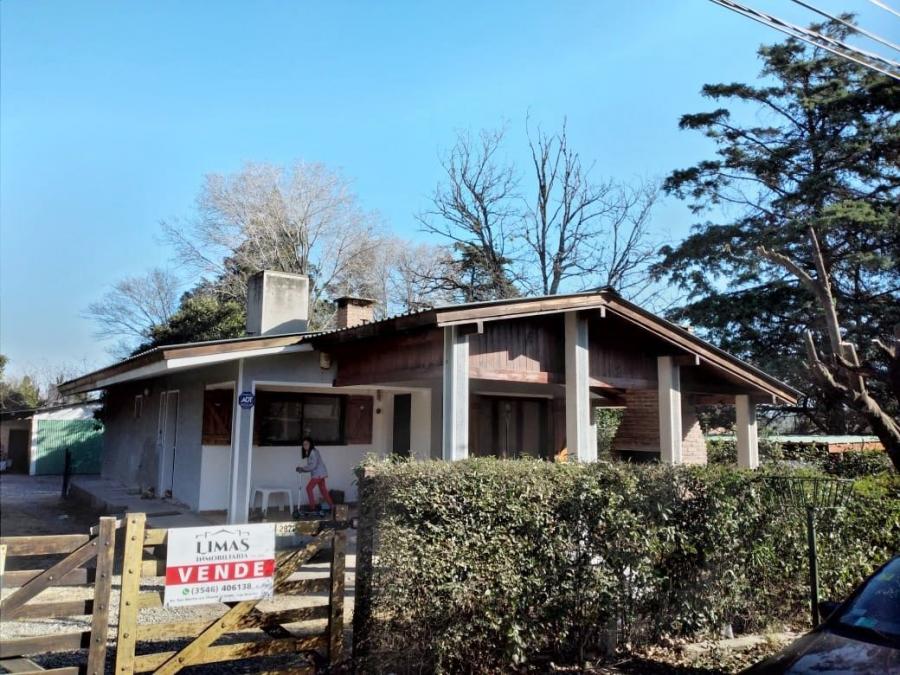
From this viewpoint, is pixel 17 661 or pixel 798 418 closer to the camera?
pixel 17 661

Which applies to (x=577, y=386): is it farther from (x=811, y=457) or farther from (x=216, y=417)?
(x=811, y=457)

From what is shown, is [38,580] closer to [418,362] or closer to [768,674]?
[768,674]

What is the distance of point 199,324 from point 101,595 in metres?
21.9

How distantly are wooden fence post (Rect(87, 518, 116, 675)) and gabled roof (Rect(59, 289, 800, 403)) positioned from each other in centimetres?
472

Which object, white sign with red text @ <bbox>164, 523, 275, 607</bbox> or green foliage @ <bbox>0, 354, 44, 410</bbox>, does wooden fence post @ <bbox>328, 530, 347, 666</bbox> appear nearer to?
white sign with red text @ <bbox>164, 523, 275, 607</bbox>

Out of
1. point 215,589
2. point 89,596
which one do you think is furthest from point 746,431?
point 89,596

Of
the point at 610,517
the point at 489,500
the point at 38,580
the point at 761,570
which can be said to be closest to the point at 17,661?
the point at 38,580

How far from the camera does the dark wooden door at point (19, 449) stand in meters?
29.5

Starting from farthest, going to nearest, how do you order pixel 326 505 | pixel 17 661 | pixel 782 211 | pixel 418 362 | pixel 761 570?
pixel 782 211 → pixel 326 505 → pixel 418 362 → pixel 761 570 → pixel 17 661

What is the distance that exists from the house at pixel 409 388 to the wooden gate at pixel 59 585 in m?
4.63

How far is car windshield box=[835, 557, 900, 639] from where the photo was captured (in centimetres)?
416

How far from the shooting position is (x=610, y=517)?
542 centimetres

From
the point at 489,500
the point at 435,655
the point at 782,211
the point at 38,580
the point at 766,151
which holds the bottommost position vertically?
the point at 435,655

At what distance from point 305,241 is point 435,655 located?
96.8 ft
